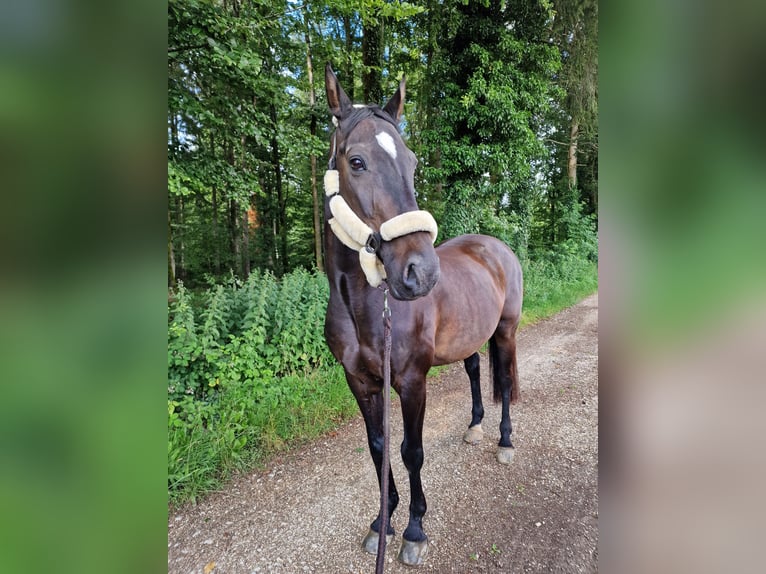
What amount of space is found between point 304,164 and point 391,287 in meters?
11.1

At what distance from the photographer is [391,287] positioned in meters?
1.44

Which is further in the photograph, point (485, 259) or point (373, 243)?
point (485, 259)

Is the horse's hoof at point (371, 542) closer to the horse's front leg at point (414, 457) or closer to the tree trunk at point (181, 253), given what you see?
the horse's front leg at point (414, 457)

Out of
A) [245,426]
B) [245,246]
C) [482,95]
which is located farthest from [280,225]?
[245,426]

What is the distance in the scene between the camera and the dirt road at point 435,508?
80.9 inches

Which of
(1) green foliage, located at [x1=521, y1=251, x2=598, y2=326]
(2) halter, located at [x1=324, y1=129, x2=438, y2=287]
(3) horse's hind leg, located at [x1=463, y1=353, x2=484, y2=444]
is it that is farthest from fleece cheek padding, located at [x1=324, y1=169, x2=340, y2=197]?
(1) green foliage, located at [x1=521, y1=251, x2=598, y2=326]

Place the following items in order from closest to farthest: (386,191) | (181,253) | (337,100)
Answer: (386,191) < (337,100) < (181,253)

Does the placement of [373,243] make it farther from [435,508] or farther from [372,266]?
[435,508]

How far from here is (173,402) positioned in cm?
301

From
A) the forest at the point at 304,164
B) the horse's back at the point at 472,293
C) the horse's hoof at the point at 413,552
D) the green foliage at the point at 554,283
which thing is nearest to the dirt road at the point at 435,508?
the horse's hoof at the point at 413,552

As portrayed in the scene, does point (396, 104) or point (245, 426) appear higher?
point (396, 104)

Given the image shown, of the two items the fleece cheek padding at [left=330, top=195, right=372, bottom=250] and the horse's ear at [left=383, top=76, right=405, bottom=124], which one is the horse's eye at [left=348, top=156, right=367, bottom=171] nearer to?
the fleece cheek padding at [left=330, top=195, right=372, bottom=250]
